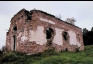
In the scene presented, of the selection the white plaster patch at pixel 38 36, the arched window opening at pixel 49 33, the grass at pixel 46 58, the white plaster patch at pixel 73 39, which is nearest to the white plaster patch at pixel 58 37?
the arched window opening at pixel 49 33

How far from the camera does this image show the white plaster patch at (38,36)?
14.3m

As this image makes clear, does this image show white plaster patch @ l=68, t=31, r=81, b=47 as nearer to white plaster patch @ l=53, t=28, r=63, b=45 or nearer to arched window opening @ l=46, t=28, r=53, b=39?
white plaster patch @ l=53, t=28, r=63, b=45

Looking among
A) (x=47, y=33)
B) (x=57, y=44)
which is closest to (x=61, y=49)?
(x=57, y=44)

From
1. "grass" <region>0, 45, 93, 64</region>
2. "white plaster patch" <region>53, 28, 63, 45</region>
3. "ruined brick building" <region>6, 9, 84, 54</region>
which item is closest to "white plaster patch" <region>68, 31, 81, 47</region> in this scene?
"ruined brick building" <region>6, 9, 84, 54</region>

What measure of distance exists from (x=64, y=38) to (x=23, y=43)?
18.9 ft

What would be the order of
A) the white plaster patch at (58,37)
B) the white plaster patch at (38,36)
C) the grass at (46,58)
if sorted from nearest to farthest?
the grass at (46,58)
the white plaster patch at (38,36)
the white plaster patch at (58,37)

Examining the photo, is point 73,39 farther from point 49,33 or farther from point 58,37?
point 49,33

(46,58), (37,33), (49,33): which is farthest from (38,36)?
(46,58)

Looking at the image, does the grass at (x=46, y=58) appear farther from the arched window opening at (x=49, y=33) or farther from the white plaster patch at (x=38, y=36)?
the arched window opening at (x=49, y=33)

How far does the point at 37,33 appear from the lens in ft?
48.2

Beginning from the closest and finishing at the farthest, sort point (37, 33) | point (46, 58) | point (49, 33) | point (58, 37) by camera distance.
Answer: point (46, 58), point (37, 33), point (49, 33), point (58, 37)

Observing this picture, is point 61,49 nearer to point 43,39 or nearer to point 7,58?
point 43,39

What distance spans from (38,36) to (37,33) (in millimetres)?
316

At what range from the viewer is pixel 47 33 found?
16656 mm
